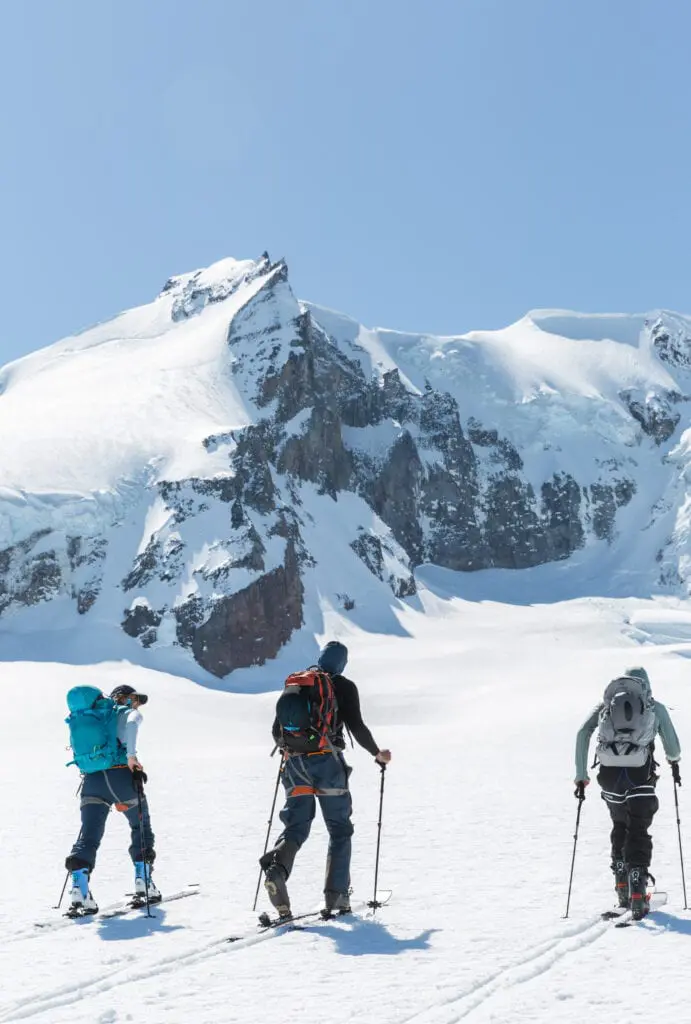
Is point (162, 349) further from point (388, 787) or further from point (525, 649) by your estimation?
point (388, 787)

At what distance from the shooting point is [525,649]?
7775 centimetres

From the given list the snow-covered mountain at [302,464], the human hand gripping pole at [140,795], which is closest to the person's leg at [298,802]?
the human hand gripping pole at [140,795]

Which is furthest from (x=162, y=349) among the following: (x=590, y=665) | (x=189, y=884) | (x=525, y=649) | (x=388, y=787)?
(x=189, y=884)

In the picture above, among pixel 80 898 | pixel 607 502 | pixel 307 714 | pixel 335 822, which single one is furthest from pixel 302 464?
pixel 335 822

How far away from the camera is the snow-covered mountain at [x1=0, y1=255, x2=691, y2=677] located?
241 ft

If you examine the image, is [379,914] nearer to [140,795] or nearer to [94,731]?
[140,795]

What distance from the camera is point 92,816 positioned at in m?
8.44

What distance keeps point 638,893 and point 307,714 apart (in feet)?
9.46

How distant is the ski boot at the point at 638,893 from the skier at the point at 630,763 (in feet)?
0.07

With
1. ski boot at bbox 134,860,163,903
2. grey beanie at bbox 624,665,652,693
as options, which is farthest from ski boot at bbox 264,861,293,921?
grey beanie at bbox 624,665,652,693

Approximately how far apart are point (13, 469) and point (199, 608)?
1910 cm

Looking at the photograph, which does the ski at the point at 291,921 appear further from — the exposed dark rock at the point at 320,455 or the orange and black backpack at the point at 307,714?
the exposed dark rock at the point at 320,455

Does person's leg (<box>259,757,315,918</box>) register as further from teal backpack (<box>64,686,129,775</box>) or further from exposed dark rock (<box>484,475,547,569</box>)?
exposed dark rock (<box>484,475,547,569</box>)

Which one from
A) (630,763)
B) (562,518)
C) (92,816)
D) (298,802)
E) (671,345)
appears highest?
(671,345)
